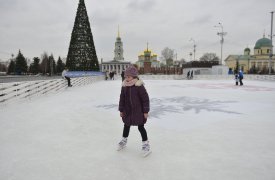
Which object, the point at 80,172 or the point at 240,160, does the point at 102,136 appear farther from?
the point at 240,160

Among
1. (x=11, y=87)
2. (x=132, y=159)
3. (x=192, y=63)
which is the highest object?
(x=192, y=63)

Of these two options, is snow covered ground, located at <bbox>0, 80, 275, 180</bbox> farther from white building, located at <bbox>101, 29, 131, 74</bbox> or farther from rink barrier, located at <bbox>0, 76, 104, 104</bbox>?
white building, located at <bbox>101, 29, 131, 74</bbox>

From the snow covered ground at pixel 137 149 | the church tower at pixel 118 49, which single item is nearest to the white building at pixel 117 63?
the church tower at pixel 118 49

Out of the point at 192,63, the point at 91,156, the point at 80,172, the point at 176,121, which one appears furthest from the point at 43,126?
the point at 192,63

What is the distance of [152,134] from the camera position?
491cm

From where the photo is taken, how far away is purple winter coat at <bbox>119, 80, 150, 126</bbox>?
3633 mm

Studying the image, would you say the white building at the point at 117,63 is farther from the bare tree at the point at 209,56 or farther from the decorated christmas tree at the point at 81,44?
A: the decorated christmas tree at the point at 81,44

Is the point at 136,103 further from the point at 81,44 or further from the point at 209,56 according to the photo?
the point at 209,56

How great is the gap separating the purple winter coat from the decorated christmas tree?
31932mm

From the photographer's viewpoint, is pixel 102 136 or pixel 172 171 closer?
pixel 172 171

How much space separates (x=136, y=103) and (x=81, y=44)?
1275 inches

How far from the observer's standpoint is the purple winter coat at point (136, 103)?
363cm

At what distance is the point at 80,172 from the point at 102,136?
1736 millimetres

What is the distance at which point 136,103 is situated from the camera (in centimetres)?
366
